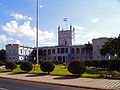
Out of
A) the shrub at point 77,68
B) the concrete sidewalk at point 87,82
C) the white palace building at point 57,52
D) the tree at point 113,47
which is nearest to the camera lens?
the concrete sidewalk at point 87,82

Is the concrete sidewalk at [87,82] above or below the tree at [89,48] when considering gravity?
below

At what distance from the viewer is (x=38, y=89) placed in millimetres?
9398

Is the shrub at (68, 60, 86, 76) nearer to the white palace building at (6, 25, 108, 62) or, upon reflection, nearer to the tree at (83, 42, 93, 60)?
the tree at (83, 42, 93, 60)

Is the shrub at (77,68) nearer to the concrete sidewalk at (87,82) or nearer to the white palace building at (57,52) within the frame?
the concrete sidewalk at (87,82)

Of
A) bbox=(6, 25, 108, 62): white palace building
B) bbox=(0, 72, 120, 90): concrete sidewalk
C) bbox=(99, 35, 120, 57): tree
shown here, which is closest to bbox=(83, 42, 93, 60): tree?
bbox=(6, 25, 108, 62): white palace building

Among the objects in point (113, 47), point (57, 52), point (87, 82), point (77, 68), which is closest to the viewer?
point (87, 82)

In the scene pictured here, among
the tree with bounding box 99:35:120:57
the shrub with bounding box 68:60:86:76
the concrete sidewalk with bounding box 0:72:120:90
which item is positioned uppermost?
the tree with bounding box 99:35:120:57

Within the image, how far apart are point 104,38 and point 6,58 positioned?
179 ft

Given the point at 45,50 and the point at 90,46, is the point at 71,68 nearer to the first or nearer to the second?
the point at 90,46

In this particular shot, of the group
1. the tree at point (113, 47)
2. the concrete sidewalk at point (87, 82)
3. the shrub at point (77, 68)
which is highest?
the tree at point (113, 47)

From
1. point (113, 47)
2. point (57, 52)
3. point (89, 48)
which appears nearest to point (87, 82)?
point (113, 47)

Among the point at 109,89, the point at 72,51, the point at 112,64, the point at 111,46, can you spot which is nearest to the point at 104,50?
the point at 111,46

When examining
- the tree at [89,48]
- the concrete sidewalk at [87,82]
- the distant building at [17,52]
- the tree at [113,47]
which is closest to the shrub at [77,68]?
the concrete sidewalk at [87,82]

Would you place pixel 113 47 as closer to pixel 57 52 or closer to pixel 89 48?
pixel 89 48
